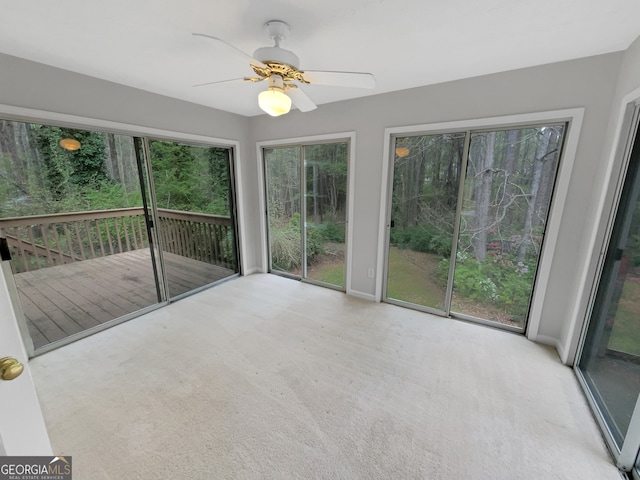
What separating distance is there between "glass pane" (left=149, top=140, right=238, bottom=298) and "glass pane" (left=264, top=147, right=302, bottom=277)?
0.56 m

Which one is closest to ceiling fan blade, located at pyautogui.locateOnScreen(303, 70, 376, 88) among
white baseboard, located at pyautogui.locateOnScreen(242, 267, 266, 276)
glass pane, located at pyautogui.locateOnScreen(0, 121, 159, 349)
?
glass pane, located at pyautogui.locateOnScreen(0, 121, 159, 349)

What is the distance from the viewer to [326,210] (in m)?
3.36

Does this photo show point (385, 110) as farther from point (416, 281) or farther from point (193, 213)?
point (193, 213)

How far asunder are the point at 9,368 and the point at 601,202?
3.01 m

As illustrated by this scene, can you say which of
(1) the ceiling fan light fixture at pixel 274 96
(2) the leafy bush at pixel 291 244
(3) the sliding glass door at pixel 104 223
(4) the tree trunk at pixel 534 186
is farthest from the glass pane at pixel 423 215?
(3) the sliding glass door at pixel 104 223

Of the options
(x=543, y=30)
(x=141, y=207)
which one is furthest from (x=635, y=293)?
(x=141, y=207)

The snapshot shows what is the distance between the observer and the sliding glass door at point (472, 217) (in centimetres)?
225

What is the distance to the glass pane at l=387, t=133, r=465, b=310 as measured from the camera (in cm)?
255

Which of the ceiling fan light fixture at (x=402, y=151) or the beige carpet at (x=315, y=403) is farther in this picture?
the ceiling fan light fixture at (x=402, y=151)

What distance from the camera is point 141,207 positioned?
288 cm

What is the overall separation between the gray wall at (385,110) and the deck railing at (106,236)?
105 centimetres

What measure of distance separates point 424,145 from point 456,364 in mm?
1986

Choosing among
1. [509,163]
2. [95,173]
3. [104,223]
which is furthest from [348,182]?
[104,223]

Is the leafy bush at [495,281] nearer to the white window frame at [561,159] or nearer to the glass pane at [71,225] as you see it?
the white window frame at [561,159]
